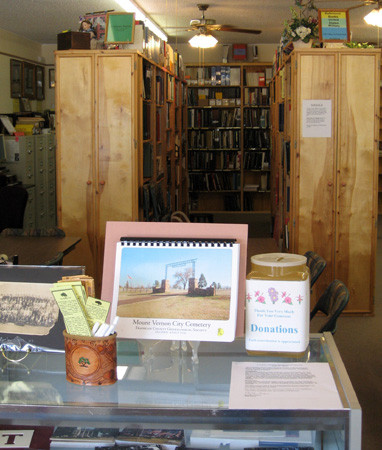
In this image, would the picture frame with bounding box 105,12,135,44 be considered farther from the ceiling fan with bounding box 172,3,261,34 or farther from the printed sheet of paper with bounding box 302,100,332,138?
the ceiling fan with bounding box 172,3,261,34

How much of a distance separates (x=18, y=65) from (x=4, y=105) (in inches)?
32.9

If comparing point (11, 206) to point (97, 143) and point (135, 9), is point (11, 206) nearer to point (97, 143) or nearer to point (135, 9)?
point (97, 143)

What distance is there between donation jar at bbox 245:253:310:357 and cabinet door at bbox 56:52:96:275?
3.74 metres

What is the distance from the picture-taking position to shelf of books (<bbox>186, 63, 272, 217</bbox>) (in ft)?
37.6

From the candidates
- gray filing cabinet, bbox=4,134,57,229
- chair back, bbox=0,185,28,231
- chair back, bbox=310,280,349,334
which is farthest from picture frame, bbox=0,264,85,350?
gray filing cabinet, bbox=4,134,57,229

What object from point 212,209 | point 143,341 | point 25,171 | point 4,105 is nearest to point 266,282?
point 143,341

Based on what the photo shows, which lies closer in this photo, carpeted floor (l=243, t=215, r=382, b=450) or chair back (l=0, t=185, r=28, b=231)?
carpeted floor (l=243, t=215, r=382, b=450)

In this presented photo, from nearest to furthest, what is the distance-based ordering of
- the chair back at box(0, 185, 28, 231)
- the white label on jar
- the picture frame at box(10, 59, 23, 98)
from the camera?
the white label on jar, the chair back at box(0, 185, 28, 231), the picture frame at box(10, 59, 23, 98)

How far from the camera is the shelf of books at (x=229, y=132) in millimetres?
11453

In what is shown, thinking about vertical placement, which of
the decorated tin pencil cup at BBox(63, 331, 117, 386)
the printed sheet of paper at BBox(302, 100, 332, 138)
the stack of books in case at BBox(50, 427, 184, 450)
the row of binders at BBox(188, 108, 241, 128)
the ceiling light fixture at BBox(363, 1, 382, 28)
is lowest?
the stack of books in case at BBox(50, 427, 184, 450)

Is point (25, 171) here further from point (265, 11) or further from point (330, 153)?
point (330, 153)

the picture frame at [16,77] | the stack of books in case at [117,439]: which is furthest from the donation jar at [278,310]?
the picture frame at [16,77]

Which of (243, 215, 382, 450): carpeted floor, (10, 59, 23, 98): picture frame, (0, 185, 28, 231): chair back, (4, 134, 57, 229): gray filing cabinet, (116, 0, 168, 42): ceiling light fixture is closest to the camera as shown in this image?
(243, 215, 382, 450): carpeted floor

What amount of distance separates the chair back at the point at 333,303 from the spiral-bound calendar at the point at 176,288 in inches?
38.6
